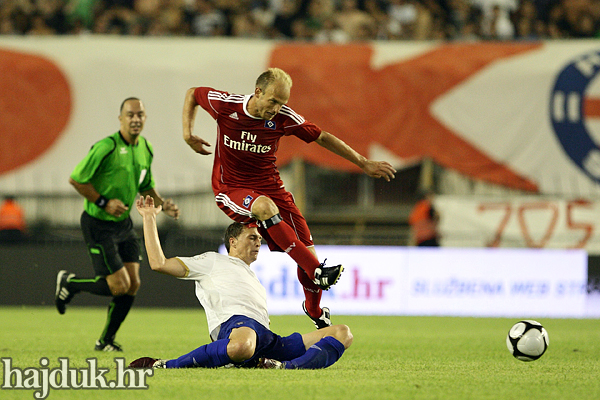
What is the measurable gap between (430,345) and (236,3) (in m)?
9.23

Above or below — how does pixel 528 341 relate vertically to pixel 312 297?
→ below

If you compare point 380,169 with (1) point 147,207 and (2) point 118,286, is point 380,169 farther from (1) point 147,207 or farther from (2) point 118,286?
(2) point 118,286

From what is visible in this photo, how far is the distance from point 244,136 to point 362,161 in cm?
93

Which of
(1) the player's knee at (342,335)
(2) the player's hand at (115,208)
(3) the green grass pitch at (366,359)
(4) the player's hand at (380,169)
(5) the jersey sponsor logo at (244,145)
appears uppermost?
(5) the jersey sponsor logo at (244,145)

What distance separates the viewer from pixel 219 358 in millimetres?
5059

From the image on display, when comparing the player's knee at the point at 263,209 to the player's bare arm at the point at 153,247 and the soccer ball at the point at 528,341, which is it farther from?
the soccer ball at the point at 528,341

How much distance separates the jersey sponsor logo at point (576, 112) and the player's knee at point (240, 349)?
1000 cm

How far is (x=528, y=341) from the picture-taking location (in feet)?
19.3

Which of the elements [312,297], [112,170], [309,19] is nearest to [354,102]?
[309,19]

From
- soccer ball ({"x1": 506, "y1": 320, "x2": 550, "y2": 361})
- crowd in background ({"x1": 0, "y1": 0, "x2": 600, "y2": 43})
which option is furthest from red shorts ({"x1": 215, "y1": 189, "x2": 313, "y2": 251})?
crowd in background ({"x1": 0, "y1": 0, "x2": 600, "y2": 43})

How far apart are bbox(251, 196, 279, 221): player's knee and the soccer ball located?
1.99m

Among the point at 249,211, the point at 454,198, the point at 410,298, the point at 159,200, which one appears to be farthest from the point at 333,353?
the point at 454,198

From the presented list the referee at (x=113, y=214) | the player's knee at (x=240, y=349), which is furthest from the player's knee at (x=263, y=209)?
the player's knee at (x=240, y=349)

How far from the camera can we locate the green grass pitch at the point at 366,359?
4.38 metres
